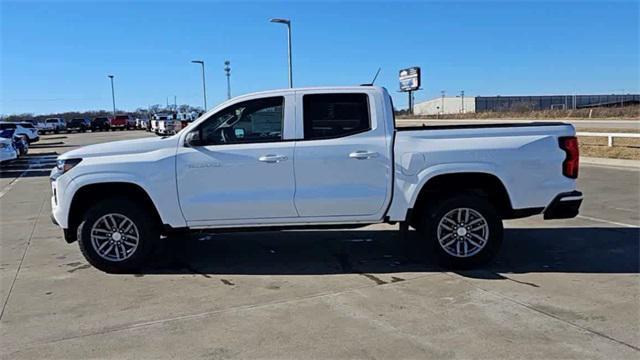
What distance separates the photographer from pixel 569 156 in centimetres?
623

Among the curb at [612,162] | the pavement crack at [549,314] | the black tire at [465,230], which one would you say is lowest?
the pavement crack at [549,314]

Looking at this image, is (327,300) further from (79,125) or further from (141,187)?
(79,125)

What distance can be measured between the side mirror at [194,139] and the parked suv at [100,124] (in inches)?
2712

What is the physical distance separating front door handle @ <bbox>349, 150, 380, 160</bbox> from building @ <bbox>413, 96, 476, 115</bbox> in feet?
352

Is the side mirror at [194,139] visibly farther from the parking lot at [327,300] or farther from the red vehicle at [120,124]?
the red vehicle at [120,124]

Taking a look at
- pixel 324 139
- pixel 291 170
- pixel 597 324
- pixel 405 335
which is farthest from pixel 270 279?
pixel 597 324

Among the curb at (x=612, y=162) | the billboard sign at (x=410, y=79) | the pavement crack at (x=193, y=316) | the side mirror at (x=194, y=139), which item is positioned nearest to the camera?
the pavement crack at (x=193, y=316)

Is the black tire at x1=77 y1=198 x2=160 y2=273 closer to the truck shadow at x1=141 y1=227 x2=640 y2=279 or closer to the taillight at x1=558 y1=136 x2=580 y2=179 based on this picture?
the truck shadow at x1=141 y1=227 x2=640 y2=279

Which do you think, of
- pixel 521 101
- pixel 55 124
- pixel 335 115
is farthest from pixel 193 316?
pixel 521 101

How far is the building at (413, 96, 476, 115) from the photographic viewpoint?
11481 cm

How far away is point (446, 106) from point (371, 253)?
121m

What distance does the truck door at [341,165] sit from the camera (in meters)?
6.17

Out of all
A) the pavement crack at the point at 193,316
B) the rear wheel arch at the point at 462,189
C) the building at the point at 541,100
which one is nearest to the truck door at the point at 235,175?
the pavement crack at the point at 193,316

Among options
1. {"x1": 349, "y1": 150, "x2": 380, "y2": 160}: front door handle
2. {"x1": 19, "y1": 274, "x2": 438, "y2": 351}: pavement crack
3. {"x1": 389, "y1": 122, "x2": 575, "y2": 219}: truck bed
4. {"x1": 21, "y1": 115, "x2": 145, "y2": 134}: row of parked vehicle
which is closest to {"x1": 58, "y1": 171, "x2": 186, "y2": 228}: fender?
{"x1": 19, "y1": 274, "x2": 438, "y2": 351}: pavement crack
